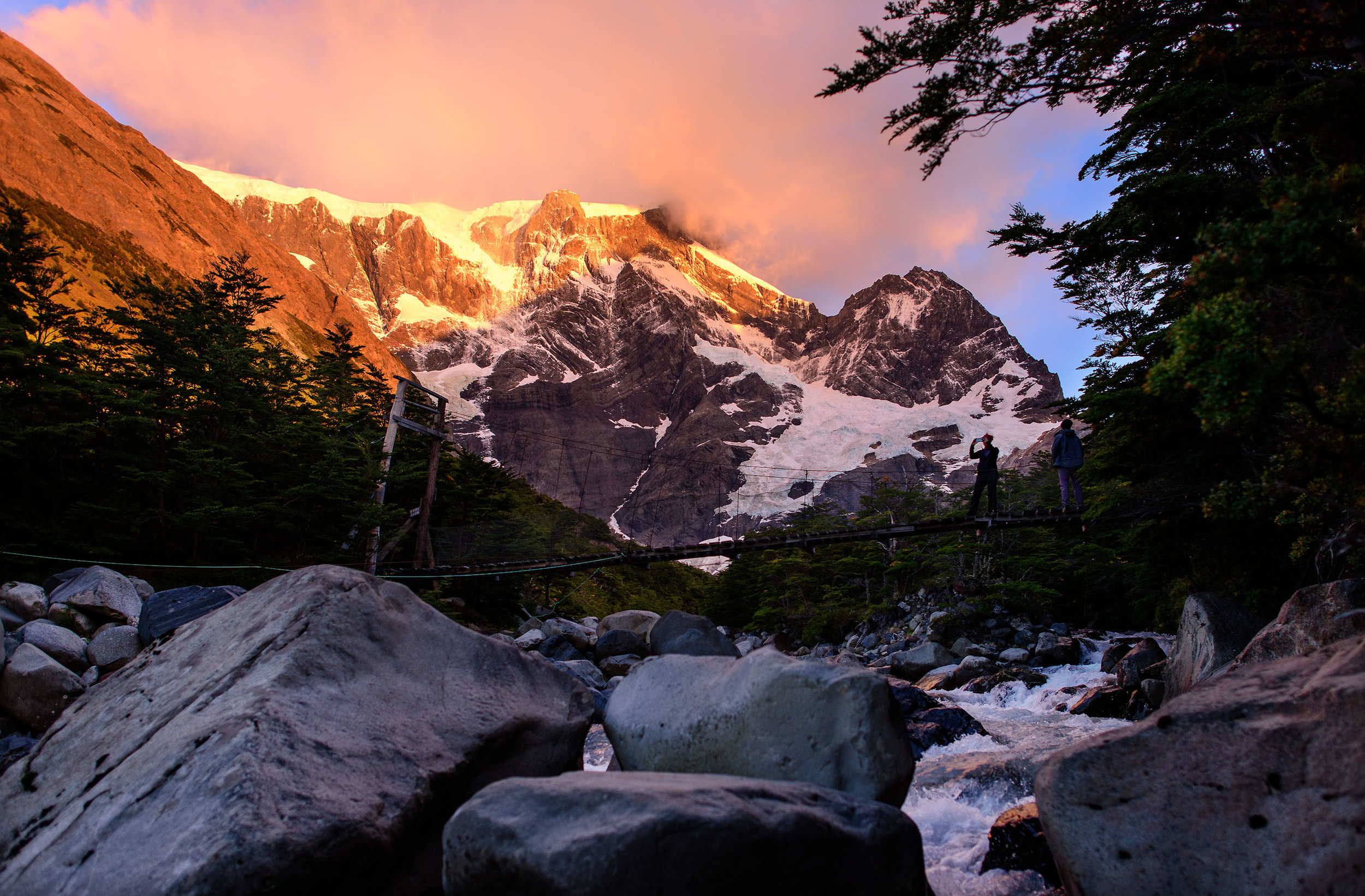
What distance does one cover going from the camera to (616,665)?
15.2m

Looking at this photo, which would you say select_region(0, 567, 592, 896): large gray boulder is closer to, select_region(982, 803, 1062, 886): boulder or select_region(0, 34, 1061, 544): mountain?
select_region(982, 803, 1062, 886): boulder

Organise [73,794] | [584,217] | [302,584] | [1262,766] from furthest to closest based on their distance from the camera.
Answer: [584,217] → [302,584] → [73,794] → [1262,766]

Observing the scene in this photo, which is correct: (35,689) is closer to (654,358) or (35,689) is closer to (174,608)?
(174,608)

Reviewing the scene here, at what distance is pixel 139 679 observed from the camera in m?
4.81

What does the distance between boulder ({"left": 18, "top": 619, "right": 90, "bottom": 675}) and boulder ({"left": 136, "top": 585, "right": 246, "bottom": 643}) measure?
2.37ft

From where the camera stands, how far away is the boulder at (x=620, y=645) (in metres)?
16.2

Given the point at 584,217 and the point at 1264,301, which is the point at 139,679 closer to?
the point at 1264,301

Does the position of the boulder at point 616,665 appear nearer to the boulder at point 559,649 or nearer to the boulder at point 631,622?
the boulder at point 559,649

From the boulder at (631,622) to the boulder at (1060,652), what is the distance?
9.57 meters

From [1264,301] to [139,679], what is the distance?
8.26 metres

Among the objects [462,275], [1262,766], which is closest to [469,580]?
[1262,766]

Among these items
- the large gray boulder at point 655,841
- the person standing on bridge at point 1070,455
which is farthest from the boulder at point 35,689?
the person standing on bridge at point 1070,455

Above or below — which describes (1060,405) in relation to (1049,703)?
above

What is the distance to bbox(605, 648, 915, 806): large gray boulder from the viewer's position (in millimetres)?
4246
